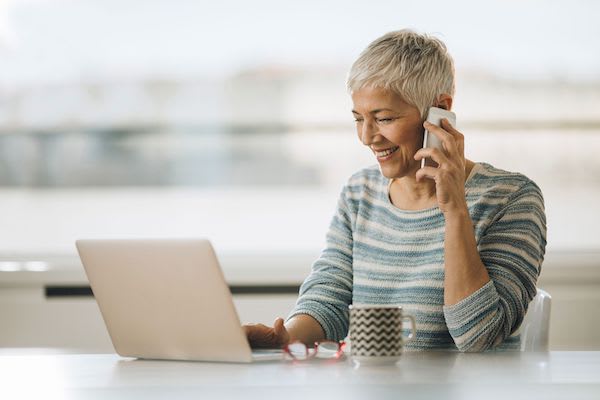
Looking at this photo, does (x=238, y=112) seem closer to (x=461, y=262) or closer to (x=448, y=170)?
(x=448, y=170)

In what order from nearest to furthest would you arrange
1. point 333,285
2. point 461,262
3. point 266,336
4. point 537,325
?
point 266,336, point 461,262, point 537,325, point 333,285

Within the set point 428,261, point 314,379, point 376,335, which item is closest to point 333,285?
point 428,261

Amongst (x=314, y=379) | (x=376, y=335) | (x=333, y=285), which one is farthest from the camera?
(x=333, y=285)

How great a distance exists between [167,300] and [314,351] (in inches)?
10.3

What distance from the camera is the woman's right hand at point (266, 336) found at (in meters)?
1.63

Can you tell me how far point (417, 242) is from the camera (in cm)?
201

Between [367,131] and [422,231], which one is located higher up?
[367,131]

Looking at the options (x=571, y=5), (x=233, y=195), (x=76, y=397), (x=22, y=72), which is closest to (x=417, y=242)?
(x=76, y=397)

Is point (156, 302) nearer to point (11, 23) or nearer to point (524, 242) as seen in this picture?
point (524, 242)

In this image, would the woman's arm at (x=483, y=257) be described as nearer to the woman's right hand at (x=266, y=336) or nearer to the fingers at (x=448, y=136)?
the fingers at (x=448, y=136)

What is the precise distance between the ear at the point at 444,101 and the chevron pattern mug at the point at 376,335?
0.66 metres

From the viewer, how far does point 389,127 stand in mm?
2000

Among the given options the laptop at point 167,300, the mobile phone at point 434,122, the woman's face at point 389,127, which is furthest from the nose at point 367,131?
the laptop at point 167,300

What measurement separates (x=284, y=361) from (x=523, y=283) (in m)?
0.57
